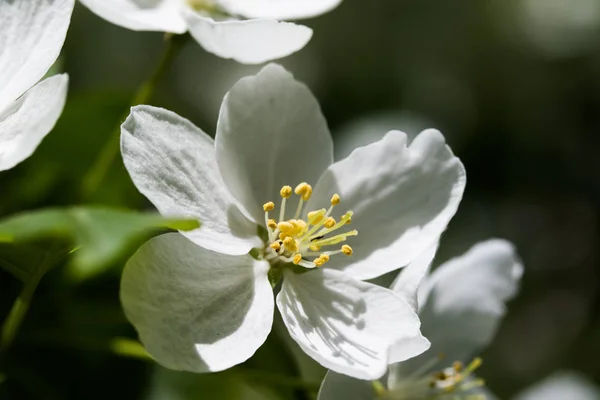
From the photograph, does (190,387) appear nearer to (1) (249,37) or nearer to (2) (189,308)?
(2) (189,308)

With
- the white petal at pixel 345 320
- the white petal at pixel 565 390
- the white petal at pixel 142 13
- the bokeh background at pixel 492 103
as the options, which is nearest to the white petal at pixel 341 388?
the white petal at pixel 345 320

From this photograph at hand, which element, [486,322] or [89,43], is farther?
[89,43]

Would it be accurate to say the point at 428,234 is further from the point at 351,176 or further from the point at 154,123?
the point at 154,123

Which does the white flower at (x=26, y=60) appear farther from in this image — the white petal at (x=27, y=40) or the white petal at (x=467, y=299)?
the white petal at (x=467, y=299)

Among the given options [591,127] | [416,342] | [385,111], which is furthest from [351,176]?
[591,127]

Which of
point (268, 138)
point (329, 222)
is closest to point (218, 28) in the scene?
point (268, 138)
